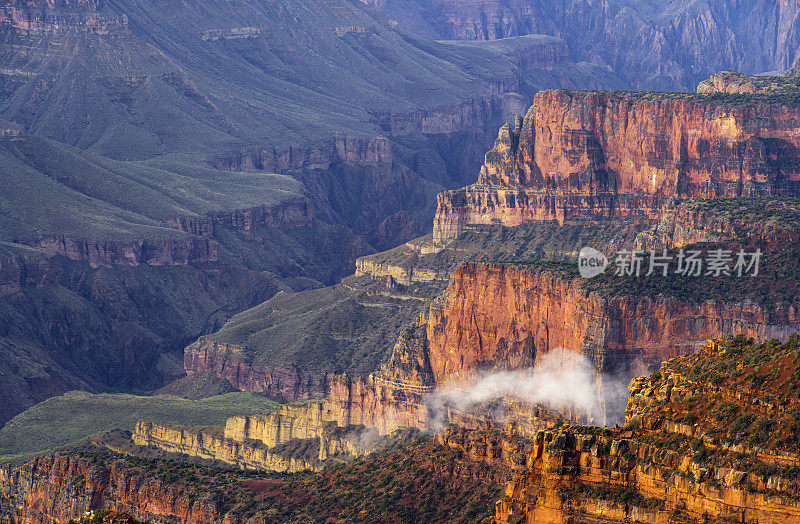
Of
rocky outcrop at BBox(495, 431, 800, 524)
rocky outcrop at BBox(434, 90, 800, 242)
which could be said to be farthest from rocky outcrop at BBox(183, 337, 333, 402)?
rocky outcrop at BBox(495, 431, 800, 524)

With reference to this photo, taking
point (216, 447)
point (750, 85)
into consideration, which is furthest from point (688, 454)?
point (750, 85)

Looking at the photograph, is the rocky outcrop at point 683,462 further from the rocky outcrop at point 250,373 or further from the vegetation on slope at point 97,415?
the rocky outcrop at point 250,373

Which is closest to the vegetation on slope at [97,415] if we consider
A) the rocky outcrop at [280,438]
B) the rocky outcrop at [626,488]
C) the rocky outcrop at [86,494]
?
the rocky outcrop at [280,438]

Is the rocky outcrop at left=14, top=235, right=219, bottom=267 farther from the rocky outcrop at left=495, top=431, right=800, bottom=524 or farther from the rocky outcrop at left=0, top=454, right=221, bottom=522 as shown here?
the rocky outcrop at left=495, top=431, right=800, bottom=524

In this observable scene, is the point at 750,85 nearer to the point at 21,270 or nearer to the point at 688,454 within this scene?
the point at 21,270

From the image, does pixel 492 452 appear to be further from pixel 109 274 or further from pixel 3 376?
pixel 109 274
